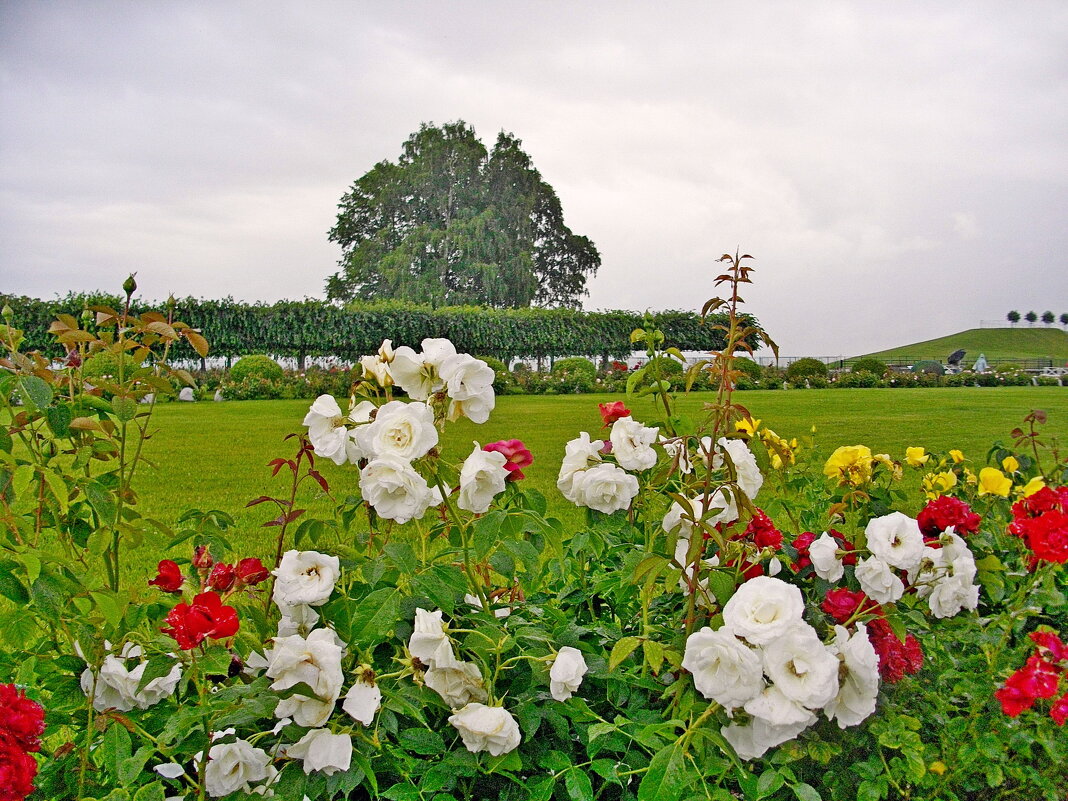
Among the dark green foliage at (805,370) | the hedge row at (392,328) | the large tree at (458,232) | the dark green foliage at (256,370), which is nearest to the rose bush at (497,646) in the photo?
the dark green foliage at (256,370)

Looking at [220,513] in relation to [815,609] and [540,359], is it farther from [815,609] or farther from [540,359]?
[540,359]

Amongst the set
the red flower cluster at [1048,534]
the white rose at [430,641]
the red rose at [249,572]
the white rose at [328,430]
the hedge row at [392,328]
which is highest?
the hedge row at [392,328]

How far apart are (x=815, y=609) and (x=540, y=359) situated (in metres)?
21.6

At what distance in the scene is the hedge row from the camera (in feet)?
62.5

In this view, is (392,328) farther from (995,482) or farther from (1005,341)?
(1005,341)

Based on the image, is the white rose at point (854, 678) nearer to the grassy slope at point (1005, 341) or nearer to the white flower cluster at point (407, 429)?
the white flower cluster at point (407, 429)

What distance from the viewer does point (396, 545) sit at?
112 centimetres

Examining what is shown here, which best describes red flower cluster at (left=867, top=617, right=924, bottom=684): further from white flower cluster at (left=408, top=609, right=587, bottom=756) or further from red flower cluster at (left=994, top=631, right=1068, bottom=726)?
white flower cluster at (left=408, top=609, right=587, bottom=756)

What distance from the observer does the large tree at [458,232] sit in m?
28.4

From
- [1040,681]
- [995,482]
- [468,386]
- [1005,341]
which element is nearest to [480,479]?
[468,386]

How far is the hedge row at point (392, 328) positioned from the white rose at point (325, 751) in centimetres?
1690

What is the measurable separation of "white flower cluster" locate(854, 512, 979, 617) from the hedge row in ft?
53.5

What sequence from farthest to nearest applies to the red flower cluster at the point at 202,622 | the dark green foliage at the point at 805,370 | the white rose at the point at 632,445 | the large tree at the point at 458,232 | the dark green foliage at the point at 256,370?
the large tree at the point at 458,232, the dark green foliage at the point at 805,370, the dark green foliage at the point at 256,370, the white rose at the point at 632,445, the red flower cluster at the point at 202,622

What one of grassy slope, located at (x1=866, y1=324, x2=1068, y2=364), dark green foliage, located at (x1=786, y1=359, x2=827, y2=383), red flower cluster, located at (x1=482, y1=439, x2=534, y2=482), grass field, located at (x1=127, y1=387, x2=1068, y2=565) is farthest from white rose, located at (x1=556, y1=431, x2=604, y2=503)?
grassy slope, located at (x1=866, y1=324, x2=1068, y2=364)
